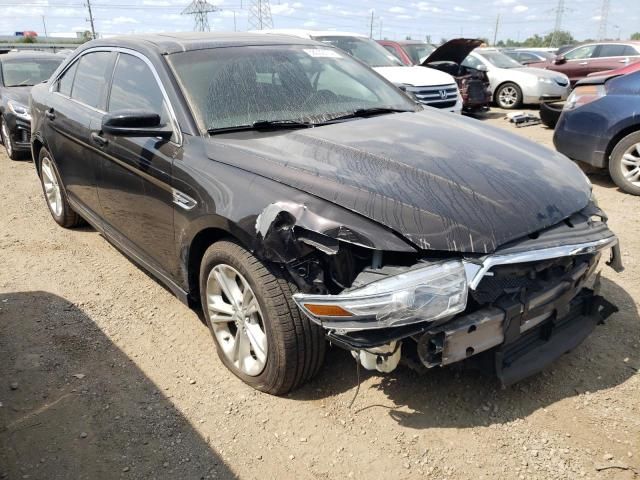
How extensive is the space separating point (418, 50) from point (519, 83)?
281 cm

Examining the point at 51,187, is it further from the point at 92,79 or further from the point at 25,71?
the point at 25,71

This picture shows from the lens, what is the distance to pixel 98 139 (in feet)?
11.5

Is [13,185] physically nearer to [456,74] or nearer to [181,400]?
[181,400]

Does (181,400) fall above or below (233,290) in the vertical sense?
below

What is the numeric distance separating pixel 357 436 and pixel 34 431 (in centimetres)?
154

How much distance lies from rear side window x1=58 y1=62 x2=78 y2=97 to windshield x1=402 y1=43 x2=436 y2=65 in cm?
1009

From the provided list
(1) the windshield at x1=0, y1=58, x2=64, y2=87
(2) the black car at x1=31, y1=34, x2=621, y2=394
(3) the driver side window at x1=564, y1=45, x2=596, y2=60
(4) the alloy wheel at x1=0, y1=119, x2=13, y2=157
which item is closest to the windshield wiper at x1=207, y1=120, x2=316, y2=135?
(2) the black car at x1=31, y1=34, x2=621, y2=394

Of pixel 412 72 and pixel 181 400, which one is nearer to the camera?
pixel 181 400

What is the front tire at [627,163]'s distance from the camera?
17.8 ft

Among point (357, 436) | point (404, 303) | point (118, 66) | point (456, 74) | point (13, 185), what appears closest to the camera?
point (404, 303)

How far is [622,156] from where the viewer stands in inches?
217

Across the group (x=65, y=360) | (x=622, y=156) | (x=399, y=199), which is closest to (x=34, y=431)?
(x=65, y=360)

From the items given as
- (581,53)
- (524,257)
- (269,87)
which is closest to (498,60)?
(581,53)

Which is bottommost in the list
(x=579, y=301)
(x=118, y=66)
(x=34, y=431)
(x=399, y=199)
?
(x=34, y=431)
